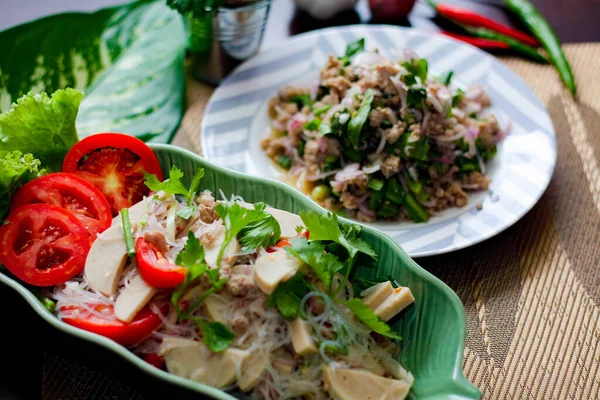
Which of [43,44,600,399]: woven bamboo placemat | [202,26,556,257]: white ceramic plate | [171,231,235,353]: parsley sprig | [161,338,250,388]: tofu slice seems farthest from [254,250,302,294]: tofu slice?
[202,26,556,257]: white ceramic plate

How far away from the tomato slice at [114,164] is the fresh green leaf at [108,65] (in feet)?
3.13

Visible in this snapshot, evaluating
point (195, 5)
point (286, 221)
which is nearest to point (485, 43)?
point (195, 5)

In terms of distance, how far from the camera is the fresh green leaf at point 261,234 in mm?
2172

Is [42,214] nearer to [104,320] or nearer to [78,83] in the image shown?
[104,320]

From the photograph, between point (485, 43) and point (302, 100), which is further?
point (485, 43)

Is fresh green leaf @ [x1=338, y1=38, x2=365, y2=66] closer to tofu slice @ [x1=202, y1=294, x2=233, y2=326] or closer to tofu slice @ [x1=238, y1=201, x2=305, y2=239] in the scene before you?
tofu slice @ [x1=238, y1=201, x2=305, y2=239]

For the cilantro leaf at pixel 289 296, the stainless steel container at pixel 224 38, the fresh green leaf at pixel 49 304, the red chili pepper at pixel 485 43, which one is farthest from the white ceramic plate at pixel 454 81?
the fresh green leaf at pixel 49 304

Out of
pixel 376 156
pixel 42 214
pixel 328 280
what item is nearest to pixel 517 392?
pixel 328 280

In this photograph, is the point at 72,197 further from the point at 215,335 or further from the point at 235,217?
the point at 215,335

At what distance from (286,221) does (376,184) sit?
0.97m

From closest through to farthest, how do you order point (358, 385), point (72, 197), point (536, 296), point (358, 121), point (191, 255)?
point (358, 385) < point (191, 255) < point (72, 197) < point (536, 296) < point (358, 121)

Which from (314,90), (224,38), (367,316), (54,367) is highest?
(367,316)

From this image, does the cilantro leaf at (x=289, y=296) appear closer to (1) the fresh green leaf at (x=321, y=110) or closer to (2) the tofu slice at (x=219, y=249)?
(2) the tofu slice at (x=219, y=249)

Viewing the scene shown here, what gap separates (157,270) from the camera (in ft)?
6.59
